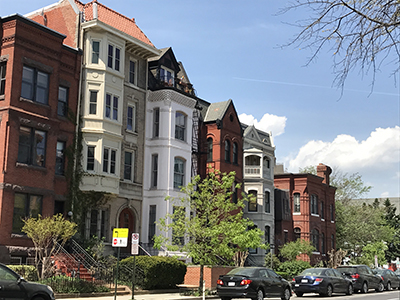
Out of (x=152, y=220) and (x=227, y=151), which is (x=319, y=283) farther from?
(x=227, y=151)

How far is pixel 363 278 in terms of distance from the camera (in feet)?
99.6

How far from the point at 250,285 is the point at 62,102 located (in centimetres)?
1488

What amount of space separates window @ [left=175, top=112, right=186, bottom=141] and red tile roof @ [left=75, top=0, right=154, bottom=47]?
5.23 meters

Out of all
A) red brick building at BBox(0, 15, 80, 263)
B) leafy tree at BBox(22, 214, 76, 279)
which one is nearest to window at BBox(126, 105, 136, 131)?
red brick building at BBox(0, 15, 80, 263)

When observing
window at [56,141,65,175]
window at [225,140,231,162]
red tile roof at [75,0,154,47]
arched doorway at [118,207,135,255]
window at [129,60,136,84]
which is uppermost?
red tile roof at [75,0,154,47]

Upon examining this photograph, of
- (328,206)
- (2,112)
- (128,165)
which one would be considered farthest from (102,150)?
(328,206)

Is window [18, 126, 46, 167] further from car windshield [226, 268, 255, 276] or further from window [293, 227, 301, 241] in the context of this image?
window [293, 227, 301, 241]

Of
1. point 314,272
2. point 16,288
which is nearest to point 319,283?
point 314,272

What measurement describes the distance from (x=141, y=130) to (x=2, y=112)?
34.7 feet

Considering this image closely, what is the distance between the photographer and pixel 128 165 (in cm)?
3209

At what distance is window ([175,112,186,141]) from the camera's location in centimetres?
3466

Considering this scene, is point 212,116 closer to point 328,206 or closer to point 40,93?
point 40,93

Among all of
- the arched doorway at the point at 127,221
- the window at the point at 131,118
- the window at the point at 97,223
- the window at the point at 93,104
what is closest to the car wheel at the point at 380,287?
the arched doorway at the point at 127,221

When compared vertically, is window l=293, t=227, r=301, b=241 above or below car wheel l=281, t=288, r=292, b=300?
above
